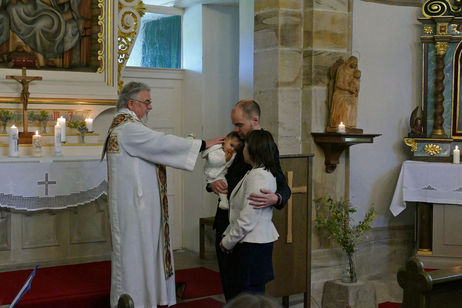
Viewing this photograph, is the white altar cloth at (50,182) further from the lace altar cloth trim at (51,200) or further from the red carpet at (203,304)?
the red carpet at (203,304)

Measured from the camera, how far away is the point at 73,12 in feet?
22.5

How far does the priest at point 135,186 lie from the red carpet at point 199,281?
99cm

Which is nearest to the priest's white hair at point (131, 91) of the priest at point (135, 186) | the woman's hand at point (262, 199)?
the priest at point (135, 186)

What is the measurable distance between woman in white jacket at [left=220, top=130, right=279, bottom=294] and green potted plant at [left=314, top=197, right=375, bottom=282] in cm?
188

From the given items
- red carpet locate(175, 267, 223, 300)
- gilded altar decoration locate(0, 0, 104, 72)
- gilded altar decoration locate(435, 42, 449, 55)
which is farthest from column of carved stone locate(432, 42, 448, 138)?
gilded altar decoration locate(0, 0, 104, 72)

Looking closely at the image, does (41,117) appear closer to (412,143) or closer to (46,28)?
(46,28)

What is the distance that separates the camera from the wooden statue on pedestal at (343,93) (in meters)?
6.62

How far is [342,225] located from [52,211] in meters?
2.64

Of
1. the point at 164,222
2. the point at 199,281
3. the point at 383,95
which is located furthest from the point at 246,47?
the point at 164,222

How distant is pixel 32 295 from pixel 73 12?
2.89 metres

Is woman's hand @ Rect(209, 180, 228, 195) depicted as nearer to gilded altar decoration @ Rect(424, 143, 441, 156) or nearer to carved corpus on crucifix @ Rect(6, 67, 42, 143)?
carved corpus on crucifix @ Rect(6, 67, 42, 143)

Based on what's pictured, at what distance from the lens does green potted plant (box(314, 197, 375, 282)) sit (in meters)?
6.16

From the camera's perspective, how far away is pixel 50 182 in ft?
20.2

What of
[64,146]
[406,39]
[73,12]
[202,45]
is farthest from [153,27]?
[406,39]
